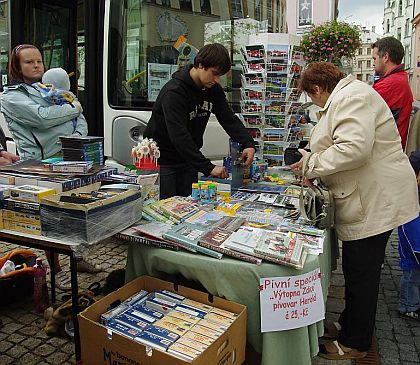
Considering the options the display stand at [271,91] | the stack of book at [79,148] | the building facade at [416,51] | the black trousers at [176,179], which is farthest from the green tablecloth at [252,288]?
the building facade at [416,51]

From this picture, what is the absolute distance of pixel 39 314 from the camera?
3.04 meters

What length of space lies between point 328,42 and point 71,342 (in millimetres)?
3746

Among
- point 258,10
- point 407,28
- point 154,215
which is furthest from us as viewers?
point 407,28

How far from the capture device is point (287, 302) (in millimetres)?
1803

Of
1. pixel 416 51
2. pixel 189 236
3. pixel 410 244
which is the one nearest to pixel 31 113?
pixel 189 236

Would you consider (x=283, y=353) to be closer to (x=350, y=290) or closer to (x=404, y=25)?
(x=350, y=290)

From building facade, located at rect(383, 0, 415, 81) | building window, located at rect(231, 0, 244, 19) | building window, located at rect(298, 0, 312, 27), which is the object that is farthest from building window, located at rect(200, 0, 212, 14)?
building facade, located at rect(383, 0, 415, 81)

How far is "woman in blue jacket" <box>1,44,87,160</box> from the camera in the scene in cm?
275

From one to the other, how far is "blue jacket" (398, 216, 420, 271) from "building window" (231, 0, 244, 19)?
8.13 ft

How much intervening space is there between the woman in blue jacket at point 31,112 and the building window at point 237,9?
1.95m

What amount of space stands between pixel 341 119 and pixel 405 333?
1.67 meters

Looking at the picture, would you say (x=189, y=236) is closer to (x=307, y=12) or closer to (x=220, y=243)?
(x=220, y=243)

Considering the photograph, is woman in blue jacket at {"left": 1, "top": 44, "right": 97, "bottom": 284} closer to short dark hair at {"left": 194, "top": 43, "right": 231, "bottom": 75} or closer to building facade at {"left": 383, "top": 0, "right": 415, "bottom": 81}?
short dark hair at {"left": 194, "top": 43, "right": 231, "bottom": 75}

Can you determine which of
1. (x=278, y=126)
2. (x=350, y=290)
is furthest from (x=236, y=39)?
(x=350, y=290)
